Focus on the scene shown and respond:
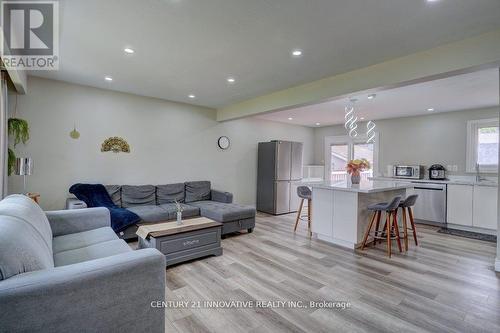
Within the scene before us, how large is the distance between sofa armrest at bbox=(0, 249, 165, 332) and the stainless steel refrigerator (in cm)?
462

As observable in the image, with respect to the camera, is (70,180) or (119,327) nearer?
(119,327)

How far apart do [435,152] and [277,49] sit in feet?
16.3

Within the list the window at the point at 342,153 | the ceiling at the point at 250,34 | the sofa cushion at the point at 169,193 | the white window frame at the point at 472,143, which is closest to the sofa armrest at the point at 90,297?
the ceiling at the point at 250,34

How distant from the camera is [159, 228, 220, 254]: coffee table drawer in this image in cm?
305

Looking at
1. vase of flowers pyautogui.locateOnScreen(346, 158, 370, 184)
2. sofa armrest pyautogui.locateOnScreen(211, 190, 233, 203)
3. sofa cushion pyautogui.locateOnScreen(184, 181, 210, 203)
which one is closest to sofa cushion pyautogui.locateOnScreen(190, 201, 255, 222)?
sofa armrest pyautogui.locateOnScreen(211, 190, 233, 203)

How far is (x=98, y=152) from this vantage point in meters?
4.37

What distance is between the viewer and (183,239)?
125 inches

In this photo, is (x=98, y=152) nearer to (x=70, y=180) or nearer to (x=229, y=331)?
(x=70, y=180)

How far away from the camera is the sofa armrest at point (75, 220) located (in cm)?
274

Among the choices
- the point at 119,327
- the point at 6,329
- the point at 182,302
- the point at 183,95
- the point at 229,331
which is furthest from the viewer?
the point at 183,95

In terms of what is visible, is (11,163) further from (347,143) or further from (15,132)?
(347,143)

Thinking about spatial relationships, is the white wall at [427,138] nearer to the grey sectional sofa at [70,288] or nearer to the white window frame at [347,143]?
the white window frame at [347,143]

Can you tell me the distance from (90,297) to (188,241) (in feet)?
5.97

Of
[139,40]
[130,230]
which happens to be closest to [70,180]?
[130,230]
